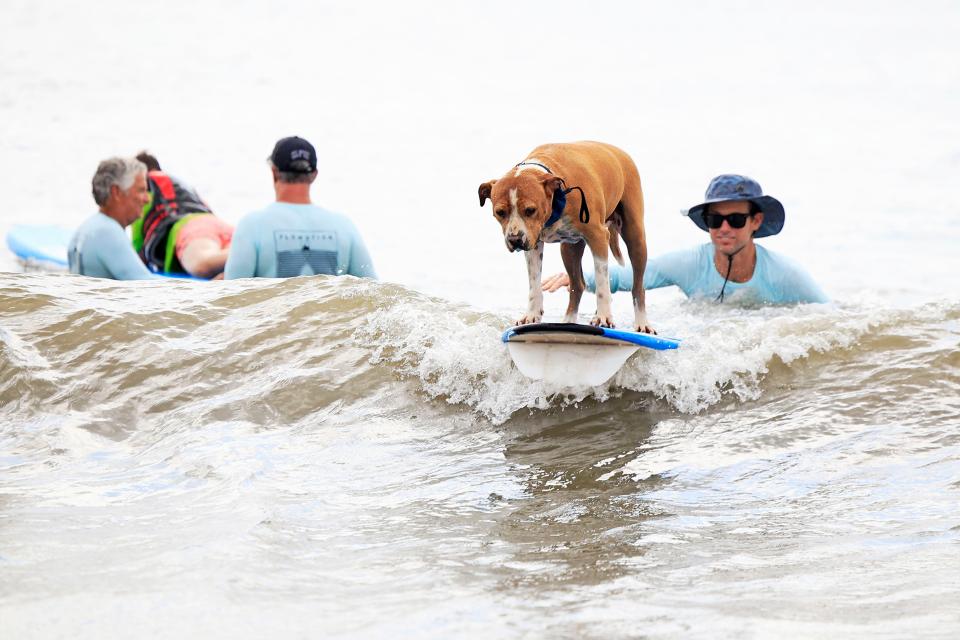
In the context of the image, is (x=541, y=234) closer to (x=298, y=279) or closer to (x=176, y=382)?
(x=176, y=382)

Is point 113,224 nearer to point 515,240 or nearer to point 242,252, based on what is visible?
point 242,252

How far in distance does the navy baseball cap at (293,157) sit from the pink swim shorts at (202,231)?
225 centimetres

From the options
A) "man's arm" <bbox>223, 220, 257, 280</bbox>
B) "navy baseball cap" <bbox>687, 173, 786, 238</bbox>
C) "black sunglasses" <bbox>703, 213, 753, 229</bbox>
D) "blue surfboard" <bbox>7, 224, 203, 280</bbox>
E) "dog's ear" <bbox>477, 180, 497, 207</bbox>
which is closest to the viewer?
"dog's ear" <bbox>477, 180, 497, 207</bbox>

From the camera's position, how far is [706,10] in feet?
113

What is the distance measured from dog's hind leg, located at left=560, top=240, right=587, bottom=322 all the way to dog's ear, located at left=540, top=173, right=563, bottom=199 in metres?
0.80

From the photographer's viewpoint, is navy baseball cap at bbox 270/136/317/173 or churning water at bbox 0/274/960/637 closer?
churning water at bbox 0/274/960/637

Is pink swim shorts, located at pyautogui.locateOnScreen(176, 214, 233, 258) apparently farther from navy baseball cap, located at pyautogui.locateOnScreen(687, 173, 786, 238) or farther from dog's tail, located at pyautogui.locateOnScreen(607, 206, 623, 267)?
dog's tail, located at pyautogui.locateOnScreen(607, 206, 623, 267)

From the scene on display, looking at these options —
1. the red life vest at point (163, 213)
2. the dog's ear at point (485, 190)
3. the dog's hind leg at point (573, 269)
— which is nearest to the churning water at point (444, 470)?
the dog's hind leg at point (573, 269)

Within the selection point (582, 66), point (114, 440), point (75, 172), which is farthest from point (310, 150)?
point (582, 66)

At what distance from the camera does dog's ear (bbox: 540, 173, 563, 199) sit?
14.1ft

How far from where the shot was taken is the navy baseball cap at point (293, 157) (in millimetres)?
7438

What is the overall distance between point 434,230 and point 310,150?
11298mm

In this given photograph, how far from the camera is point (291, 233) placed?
761 cm

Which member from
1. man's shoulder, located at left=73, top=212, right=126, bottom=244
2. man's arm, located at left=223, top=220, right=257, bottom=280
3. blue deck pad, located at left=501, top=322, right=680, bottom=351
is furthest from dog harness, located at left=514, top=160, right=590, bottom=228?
man's shoulder, located at left=73, top=212, right=126, bottom=244
